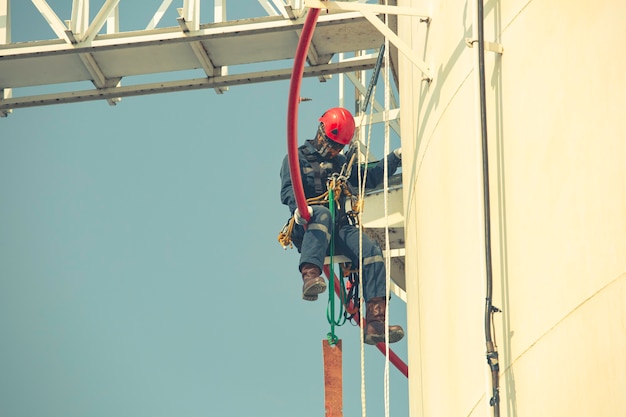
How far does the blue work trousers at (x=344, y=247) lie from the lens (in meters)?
15.4

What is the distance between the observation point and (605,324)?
23.9 feet

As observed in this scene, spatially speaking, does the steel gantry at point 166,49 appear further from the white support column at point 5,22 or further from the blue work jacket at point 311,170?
the blue work jacket at point 311,170

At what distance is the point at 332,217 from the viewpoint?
15.7 m

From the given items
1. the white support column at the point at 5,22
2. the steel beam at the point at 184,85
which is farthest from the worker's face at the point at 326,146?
the white support column at the point at 5,22

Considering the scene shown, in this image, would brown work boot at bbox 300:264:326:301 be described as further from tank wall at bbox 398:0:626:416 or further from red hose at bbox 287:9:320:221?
tank wall at bbox 398:0:626:416

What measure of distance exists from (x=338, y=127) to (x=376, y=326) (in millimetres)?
2764

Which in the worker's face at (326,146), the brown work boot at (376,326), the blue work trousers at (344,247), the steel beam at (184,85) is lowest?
the brown work boot at (376,326)

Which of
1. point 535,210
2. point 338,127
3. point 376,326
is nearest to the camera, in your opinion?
point 535,210

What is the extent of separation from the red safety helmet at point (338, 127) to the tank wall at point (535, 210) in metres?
6.02

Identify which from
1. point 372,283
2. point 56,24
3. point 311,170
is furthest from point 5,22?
point 372,283

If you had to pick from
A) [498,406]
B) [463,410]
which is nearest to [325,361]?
[463,410]

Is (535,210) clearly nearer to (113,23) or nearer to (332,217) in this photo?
(332,217)

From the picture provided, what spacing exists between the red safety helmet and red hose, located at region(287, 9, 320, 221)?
4.46 ft

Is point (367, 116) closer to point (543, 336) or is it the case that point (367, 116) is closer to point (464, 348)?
point (464, 348)
